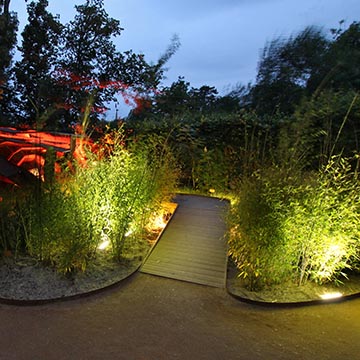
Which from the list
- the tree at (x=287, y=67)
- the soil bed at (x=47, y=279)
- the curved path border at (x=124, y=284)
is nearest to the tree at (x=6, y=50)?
the soil bed at (x=47, y=279)

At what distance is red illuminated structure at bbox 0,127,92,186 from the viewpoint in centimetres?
392

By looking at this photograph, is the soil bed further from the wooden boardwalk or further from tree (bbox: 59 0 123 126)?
tree (bbox: 59 0 123 126)

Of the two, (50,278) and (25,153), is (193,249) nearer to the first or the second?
(50,278)

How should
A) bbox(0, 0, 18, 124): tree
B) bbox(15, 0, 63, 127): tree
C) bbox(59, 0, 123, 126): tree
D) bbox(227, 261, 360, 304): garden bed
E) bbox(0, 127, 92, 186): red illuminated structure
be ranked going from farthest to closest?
bbox(59, 0, 123, 126): tree
bbox(15, 0, 63, 127): tree
bbox(0, 0, 18, 124): tree
bbox(0, 127, 92, 186): red illuminated structure
bbox(227, 261, 360, 304): garden bed

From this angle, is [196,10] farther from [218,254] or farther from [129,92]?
[218,254]

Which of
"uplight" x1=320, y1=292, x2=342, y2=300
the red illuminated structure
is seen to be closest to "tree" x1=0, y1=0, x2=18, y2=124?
the red illuminated structure

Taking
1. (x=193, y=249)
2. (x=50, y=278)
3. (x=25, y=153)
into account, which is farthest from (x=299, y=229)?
(x=25, y=153)

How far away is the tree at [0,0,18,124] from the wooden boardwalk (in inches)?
278

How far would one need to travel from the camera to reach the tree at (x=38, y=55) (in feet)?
30.0

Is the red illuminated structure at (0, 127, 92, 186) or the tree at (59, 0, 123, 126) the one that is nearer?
the red illuminated structure at (0, 127, 92, 186)

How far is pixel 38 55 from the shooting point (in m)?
9.43

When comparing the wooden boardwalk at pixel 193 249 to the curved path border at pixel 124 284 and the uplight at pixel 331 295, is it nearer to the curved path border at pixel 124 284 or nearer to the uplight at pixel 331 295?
the curved path border at pixel 124 284

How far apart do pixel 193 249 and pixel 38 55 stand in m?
8.85

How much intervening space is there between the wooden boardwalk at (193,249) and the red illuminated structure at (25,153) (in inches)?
67.2
